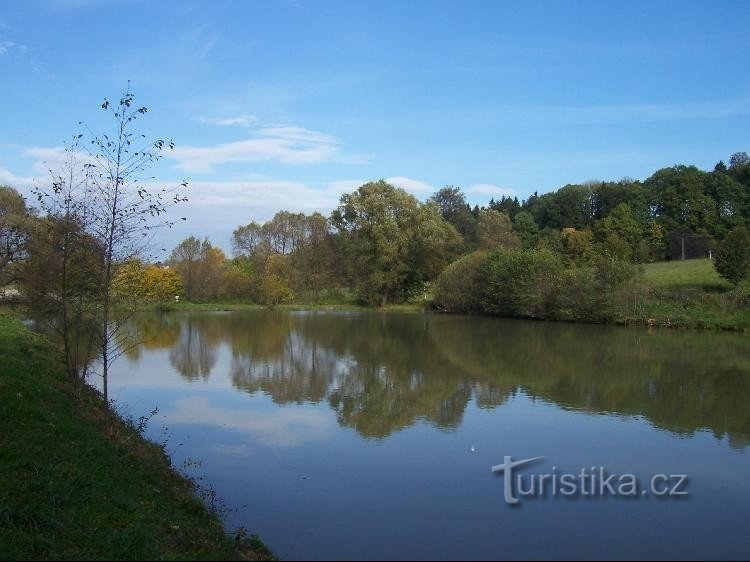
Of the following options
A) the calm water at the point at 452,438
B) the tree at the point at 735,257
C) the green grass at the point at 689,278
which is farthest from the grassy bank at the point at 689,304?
the calm water at the point at 452,438

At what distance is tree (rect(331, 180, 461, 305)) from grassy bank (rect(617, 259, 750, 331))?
59.3ft

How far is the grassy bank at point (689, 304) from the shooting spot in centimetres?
3006

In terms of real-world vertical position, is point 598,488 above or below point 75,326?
below

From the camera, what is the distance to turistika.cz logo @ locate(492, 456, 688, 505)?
7.63 meters

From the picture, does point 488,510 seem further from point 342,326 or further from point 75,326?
point 342,326

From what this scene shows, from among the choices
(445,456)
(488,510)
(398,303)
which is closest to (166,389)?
(445,456)

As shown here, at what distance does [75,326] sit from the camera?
34.0ft

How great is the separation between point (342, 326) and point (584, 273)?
540 inches

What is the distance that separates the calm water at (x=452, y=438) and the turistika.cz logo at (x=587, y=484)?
18cm

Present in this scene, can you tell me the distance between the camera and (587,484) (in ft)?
26.4

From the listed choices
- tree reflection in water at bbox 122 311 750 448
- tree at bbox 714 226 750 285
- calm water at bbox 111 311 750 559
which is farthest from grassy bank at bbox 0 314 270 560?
tree at bbox 714 226 750 285

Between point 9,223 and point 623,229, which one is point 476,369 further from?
point 623,229

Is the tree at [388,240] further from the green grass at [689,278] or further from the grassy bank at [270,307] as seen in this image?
the green grass at [689,278]

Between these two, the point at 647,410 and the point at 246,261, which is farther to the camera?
the point at 246,261
